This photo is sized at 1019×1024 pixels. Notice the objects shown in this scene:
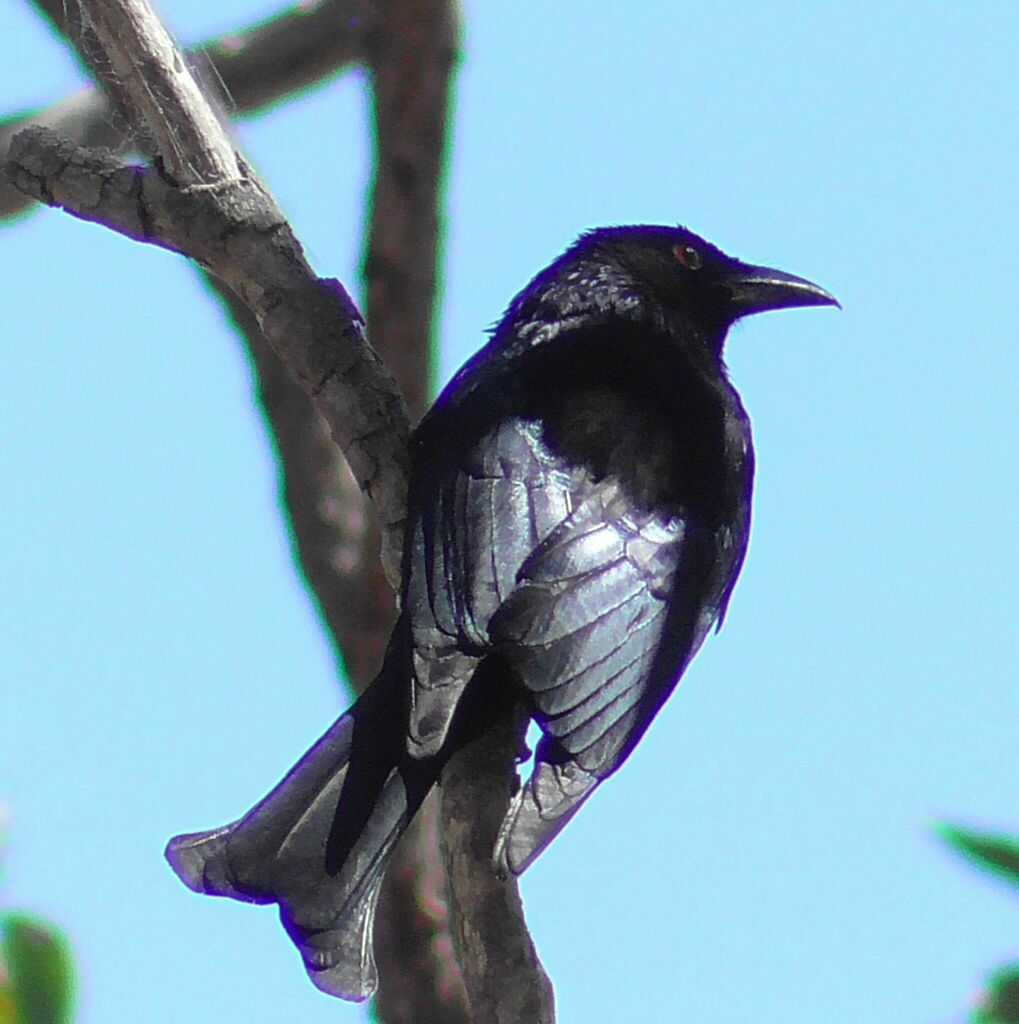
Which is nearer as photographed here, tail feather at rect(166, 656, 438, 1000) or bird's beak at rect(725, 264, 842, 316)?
tail feather at rect(166, 656, 438, 1000)

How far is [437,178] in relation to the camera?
18.6 feet

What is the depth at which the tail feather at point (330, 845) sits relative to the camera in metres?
3.03

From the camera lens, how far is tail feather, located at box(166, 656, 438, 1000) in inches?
119

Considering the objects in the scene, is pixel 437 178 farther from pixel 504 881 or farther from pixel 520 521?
pixel 504 881

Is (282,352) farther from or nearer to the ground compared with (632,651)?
farther from the ground

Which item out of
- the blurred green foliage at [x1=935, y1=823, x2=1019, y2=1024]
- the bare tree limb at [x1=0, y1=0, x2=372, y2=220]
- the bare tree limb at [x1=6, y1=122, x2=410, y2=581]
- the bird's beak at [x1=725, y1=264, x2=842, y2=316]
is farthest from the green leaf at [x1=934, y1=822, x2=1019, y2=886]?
the bare tree limb at [x1=0, y1=0, x2=372, y2=220]

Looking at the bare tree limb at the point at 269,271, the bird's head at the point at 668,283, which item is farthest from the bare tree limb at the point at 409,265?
the bare tree limb at the point at 269,271

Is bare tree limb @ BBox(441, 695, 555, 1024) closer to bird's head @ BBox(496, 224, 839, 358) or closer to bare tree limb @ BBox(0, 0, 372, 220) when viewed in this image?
bird's head @ BBox(496, 224, 839, 358)

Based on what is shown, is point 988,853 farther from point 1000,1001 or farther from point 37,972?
point 37,972

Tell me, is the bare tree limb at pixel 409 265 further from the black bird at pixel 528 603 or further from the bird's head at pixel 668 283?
the black bird at pixel 528 603

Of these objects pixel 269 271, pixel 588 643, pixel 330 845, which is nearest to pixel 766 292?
pixel 269 271

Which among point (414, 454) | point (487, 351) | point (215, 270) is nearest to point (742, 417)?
point (487, 351)

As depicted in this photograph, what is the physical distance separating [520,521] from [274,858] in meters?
0.88

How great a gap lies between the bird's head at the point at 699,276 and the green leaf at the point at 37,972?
2779mm
